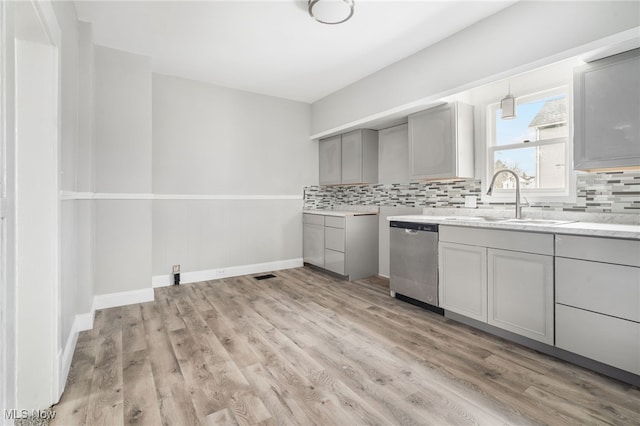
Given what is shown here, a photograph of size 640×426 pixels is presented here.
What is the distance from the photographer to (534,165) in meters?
2.85

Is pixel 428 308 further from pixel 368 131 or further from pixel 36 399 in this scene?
pixel 36 399

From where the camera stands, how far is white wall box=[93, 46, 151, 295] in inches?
122

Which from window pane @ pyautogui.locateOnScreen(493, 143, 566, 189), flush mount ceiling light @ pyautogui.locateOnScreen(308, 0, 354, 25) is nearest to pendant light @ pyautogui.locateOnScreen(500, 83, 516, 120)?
window pane @ pyautogui.locateOnScreen(493, 143, 566, 189)

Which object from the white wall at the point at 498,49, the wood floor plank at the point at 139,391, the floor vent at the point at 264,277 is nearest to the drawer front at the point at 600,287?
the white wall at the point at 498,49

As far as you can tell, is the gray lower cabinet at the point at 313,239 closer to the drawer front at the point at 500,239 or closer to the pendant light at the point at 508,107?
the drawer front at the point at 500,239

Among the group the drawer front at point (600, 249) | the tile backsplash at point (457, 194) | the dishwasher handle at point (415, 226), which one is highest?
the tile backsplash at point (457, 194)

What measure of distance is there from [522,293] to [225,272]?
136 inches

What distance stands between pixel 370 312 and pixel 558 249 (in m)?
1.62

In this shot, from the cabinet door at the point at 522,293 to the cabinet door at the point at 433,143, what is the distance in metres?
1.09

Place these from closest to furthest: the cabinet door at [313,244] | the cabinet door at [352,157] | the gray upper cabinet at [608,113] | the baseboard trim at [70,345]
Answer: the baseboard trim at [70,345]
the gray upper cabinet at [608,113]
the cabinet door at [352,157]
the cabinet door at [313,244]

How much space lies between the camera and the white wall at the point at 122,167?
3.09 meters

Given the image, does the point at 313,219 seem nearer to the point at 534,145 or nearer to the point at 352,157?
the point at 352,157

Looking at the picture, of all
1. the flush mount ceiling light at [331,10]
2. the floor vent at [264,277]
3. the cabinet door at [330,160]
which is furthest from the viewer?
the cabinet door at [330,160]

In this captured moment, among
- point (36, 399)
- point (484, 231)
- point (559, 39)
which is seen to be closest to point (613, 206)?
point (484, 231)
